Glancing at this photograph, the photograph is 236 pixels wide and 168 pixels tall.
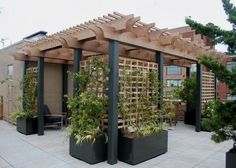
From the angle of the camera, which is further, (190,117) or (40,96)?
(190,117)

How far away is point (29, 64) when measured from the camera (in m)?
8.27

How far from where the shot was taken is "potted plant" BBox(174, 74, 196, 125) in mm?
9239

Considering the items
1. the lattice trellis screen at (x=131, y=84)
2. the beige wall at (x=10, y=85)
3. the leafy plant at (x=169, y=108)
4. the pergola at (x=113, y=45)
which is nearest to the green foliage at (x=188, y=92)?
the leafy plant at (x=169, y=108)

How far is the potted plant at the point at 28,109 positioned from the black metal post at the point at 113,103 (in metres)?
3.52

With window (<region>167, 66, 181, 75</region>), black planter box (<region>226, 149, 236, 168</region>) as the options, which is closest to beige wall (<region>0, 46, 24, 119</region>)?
black planter box (<region>226, 149, 236, 168</region>)

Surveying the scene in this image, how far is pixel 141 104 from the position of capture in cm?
521

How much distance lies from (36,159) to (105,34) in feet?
9.46

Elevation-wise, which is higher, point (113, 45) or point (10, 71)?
point (113, 45)

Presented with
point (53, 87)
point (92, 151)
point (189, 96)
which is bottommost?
point (92, 151)

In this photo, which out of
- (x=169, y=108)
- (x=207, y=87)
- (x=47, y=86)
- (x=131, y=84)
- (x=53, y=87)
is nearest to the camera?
(x=131, y=84)

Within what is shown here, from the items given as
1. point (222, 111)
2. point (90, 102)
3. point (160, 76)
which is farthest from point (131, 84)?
point (222, 111)

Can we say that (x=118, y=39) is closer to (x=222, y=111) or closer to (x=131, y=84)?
(x=131, y=84)

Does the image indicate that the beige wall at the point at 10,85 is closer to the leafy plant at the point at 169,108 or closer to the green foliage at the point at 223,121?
the leafy plant at the point at 169,108

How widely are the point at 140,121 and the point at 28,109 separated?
4025 millimetres
